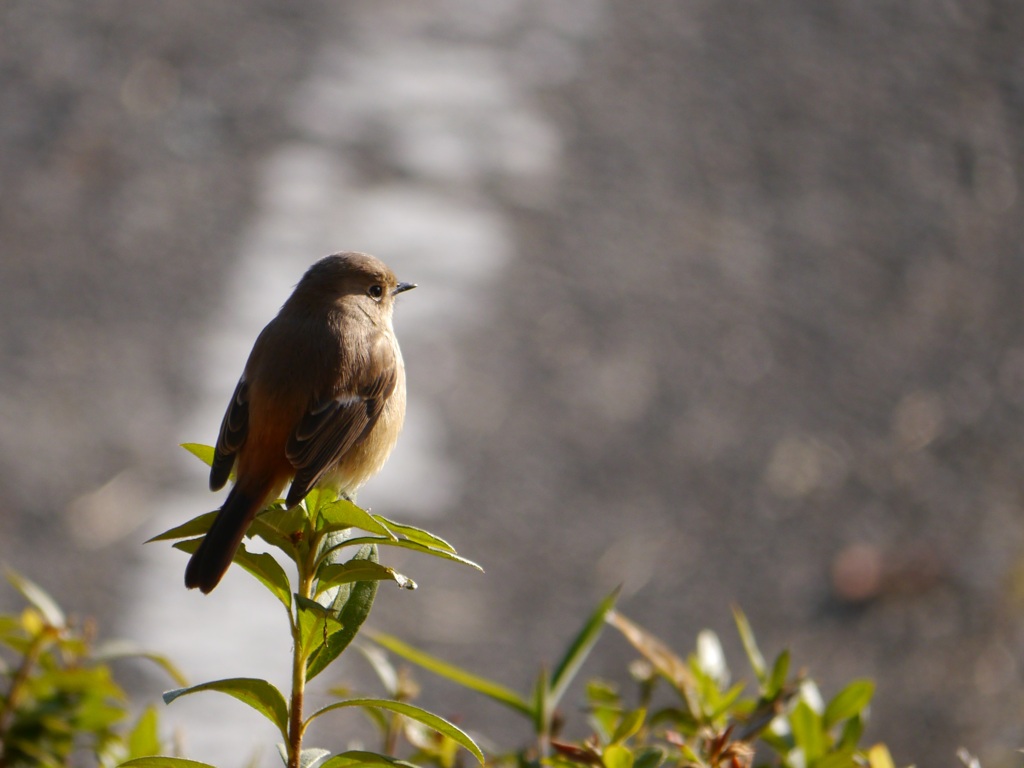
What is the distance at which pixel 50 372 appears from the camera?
6.12 meters

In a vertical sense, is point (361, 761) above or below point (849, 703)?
above

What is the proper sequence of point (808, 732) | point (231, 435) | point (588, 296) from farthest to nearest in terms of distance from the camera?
1. point (588, 296)
2. point (231, 435)
3. point (808, 732)

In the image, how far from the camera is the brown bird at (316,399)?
2.48 m

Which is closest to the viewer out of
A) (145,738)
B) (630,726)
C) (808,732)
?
(630,726)

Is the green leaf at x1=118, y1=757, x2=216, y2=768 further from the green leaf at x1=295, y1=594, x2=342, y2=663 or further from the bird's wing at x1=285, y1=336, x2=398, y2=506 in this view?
the bird's wing at x1=285, y1=336, x2=398, y2=506

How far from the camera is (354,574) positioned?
142cm

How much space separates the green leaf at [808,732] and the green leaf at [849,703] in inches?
2.3

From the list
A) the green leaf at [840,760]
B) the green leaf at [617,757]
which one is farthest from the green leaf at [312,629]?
the green leaf at [840,760]

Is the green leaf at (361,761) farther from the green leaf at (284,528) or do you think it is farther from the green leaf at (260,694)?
the green leaf at (284,528)

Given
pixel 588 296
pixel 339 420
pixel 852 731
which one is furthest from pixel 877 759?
pixel 588 296

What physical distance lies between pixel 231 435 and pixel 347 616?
1091 millimetres

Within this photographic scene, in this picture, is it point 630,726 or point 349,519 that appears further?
point 630,726

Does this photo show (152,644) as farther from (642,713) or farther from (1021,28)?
(1021,28)

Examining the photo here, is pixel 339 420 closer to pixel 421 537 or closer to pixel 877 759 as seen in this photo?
pixel 421 537
